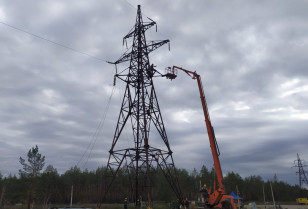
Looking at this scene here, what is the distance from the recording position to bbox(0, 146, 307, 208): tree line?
49594 mm

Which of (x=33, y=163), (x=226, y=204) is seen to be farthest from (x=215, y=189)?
(x=33, y=163)

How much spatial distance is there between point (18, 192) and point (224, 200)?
1749 inches

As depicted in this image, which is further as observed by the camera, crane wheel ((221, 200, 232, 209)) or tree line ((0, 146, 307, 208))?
tree line ((0, 146, 307, 208))

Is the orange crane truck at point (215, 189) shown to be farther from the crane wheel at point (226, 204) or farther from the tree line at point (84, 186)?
the tree line at point (84, 186)

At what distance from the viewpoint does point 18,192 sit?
48469 millimetres

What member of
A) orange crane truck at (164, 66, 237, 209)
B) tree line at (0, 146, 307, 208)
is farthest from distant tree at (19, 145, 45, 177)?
orange crane truck at (164, 66, 237, 209)

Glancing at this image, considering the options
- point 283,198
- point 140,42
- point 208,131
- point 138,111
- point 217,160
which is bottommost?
point 283,198

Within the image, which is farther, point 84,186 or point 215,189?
point 84,186

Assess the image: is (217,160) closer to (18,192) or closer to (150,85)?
(150,85)

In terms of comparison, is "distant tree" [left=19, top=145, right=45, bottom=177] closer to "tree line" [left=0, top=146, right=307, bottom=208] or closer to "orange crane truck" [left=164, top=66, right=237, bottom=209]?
"tree line" [left=0, top=146, right=307, bottom=208]

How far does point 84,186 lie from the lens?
244 feet

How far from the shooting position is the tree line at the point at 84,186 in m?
49.6

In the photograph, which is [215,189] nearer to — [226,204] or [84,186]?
[226,204]

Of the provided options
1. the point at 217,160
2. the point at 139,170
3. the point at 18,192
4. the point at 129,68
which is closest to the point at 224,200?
the point at 217,160
